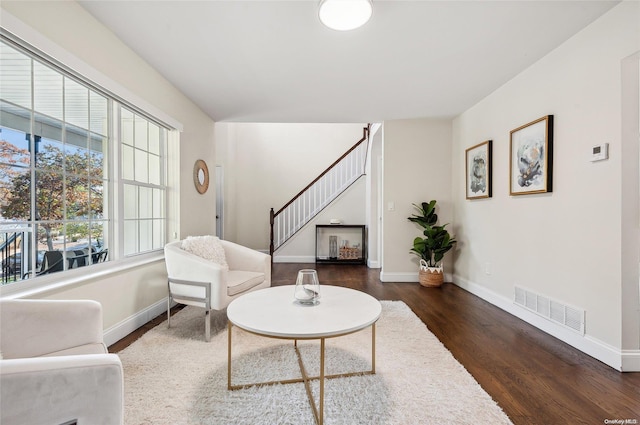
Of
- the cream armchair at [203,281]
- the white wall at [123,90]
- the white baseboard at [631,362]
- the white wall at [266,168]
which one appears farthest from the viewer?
the white wall at [266,168]

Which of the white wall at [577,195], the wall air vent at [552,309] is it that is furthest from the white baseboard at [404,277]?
the wall air vent at [552,309]

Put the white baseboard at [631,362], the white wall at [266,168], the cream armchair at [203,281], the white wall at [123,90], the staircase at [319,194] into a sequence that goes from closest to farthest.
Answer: the white wall at [123,90]
the white baseboard at [631,362]
the cream armchair at [203,281]
the staircase at [319,194]
the white wall at [266,168]

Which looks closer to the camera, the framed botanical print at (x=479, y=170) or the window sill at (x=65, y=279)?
the window sill at (x=65, y=279)

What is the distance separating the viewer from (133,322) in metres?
2.53

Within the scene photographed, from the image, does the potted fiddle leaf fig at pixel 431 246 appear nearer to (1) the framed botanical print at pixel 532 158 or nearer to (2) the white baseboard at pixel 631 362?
(1) the framed botanical print at pixel 532 158

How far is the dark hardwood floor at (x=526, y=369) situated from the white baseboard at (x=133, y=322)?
6 centimetres

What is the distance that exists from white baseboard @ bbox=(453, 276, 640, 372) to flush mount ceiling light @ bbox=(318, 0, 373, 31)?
285cm

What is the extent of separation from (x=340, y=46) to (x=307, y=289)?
6.59 feet

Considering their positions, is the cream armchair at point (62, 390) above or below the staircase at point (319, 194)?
below

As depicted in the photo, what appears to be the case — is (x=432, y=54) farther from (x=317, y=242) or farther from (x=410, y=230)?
(x=317, y=242)

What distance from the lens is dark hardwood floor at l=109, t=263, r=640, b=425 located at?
152 centimetres

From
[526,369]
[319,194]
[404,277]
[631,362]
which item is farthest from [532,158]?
[319,194]

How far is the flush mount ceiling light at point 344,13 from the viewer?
1.81 metres

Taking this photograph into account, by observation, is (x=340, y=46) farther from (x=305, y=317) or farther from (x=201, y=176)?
(x=201, y=176)
